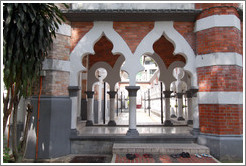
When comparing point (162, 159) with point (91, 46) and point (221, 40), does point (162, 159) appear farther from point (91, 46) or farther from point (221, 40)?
point (91, 46)

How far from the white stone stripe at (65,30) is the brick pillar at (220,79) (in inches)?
163

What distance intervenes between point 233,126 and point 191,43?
9.10 ft

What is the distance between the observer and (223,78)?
5.12 metres

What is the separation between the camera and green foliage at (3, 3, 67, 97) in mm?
3514

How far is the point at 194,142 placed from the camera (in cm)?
555

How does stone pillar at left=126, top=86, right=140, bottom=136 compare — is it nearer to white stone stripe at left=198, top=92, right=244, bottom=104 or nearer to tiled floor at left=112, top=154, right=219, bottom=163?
tiled floor at left=112, top=154, right=219, bottom=163

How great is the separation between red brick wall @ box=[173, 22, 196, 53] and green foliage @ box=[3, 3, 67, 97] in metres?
3.99

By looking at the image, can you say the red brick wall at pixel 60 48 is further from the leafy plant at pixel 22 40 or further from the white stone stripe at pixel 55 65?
the leafy plant at pixel 22 40

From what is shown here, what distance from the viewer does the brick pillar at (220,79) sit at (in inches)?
197

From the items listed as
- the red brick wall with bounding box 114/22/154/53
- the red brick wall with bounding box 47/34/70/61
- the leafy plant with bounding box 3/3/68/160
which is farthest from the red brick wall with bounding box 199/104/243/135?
the leafy plant with bounding box 3/3/68/160

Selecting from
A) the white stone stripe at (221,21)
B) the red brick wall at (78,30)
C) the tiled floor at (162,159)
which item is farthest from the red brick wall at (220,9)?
the tiled floor at (162,159)

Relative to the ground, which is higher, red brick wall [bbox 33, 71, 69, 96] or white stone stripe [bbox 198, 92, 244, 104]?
red brick wall [bbox 33, 71, 69, 96]

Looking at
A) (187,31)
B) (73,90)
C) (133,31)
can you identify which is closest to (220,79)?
(187,31)

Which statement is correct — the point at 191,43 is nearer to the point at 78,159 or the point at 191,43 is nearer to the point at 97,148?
the point at 97,148
